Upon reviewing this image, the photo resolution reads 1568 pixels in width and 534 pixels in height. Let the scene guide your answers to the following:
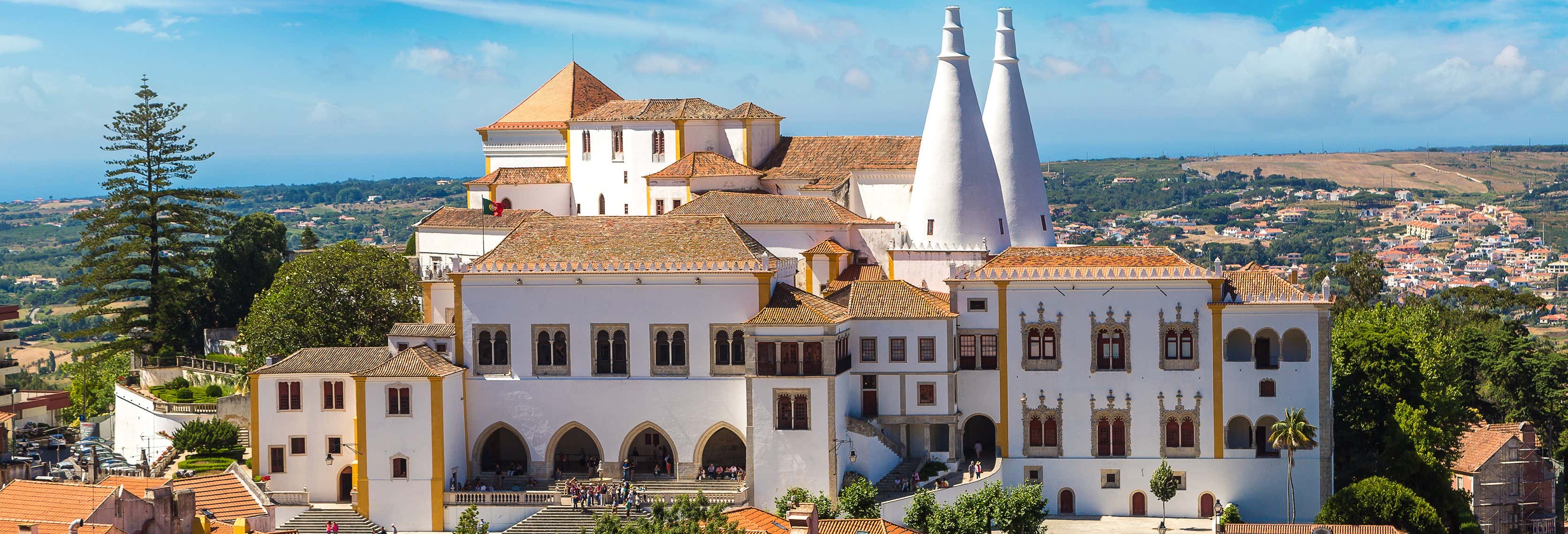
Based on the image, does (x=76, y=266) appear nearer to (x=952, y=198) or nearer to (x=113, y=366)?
(x=113, y=366)

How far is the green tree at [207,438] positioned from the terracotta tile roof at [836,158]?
2090 cm

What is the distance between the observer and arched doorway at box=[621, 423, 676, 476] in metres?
50.3

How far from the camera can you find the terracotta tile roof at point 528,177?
70375mm

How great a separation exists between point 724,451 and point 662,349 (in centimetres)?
345

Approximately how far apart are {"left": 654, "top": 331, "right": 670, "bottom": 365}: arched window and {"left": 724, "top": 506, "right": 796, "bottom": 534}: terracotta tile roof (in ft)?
16.7

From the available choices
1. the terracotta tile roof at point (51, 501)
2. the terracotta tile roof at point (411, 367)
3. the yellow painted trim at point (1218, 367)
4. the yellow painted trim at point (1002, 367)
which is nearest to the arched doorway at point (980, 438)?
the yellow painted trim at point (1002, 367)

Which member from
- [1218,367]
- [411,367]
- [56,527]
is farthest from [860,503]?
[56,527]

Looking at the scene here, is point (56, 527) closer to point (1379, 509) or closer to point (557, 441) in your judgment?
point (557, 441)

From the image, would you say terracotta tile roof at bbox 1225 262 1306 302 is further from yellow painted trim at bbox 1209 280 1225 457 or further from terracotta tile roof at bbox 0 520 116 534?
terracotta tile roof at bbox 0 520 116 534

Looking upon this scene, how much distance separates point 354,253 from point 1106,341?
Answer: 25.4 meters

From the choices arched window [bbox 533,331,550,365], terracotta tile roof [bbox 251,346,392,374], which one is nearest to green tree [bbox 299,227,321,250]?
terracotta tile roof [bbox 251,346,392,374]

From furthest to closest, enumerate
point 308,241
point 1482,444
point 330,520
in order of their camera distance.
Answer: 1. point 308,241
2. point 1482,444
3. point 330,520

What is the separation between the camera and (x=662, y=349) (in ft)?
165

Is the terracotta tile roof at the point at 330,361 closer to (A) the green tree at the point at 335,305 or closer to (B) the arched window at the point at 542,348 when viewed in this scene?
(B) the arched window at the point at 542,348
